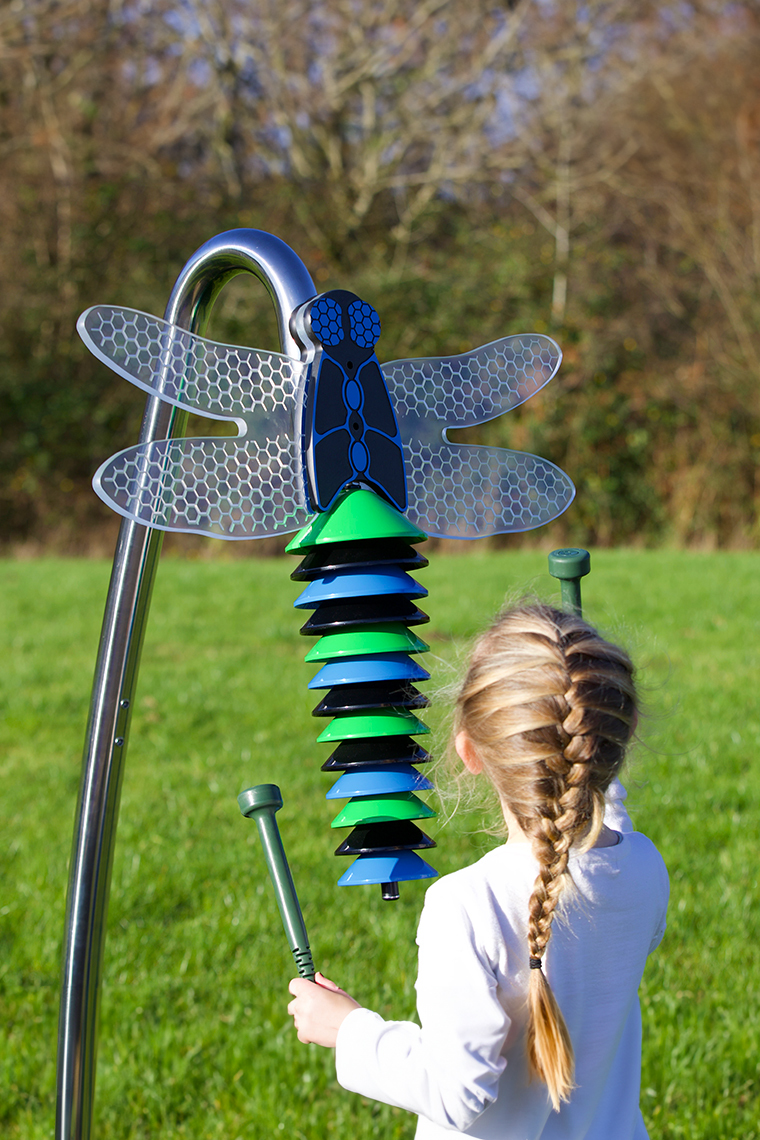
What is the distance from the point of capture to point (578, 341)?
1127cm

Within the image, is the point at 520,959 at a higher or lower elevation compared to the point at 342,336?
lower

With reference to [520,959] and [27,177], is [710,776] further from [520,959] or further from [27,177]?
[27,177]

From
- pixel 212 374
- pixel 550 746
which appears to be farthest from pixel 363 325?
pixel 550 746

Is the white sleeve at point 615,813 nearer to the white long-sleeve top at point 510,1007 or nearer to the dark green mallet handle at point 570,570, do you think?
the white long-sleeve top at point 510,1007

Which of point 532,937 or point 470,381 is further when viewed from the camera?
point 470,381

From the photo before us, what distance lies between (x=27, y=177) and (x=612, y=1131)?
12137mm

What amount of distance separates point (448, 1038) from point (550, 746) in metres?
0.31

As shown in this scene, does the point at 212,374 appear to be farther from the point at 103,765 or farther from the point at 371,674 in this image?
the point at 103,765

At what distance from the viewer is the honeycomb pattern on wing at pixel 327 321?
1113 millimetres

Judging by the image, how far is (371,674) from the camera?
3.52ft

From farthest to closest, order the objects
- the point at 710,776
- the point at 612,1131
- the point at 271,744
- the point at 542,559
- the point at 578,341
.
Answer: the point at 578,341, the point at 542,559, the point at 271,744, the point at 710,776, the point at 612,1131

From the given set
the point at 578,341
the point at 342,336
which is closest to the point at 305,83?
the point at 578,341

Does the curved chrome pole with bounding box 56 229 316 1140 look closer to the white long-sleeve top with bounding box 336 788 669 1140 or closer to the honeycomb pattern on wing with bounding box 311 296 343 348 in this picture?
the honeycomb pattern on wing with bounding box 311 296 343 348

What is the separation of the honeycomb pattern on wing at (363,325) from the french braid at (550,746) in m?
0.36
